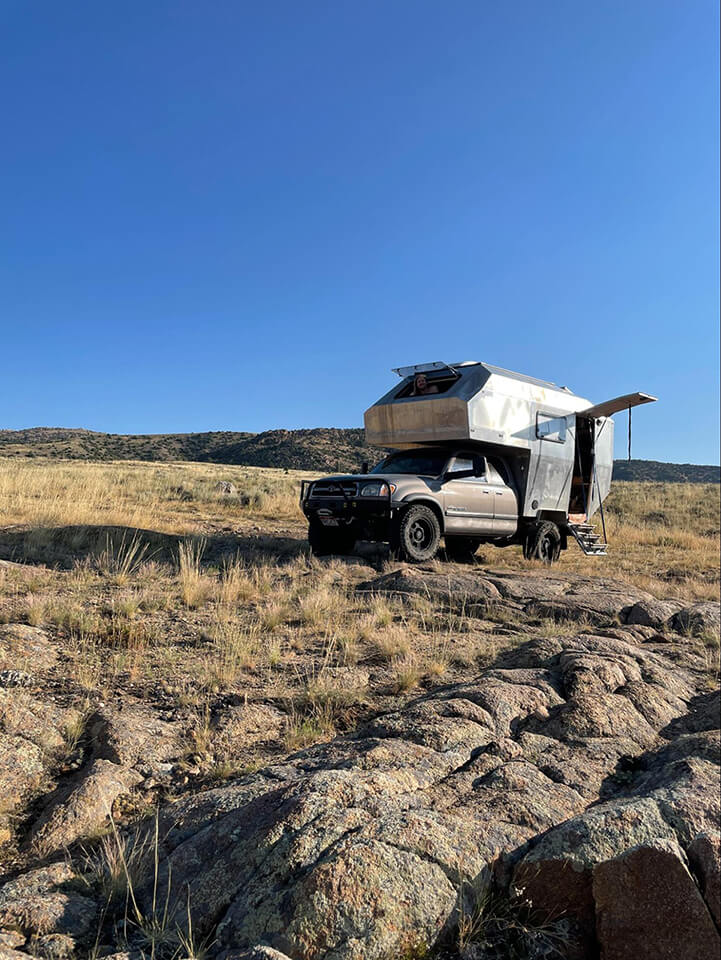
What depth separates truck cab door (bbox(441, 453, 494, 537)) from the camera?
11.3 metres

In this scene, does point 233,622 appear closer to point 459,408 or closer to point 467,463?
point 459,408

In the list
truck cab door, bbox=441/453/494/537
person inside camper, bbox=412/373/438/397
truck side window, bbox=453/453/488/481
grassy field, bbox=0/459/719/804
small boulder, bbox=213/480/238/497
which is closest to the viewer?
grassy field, bbox=0/459/719/804

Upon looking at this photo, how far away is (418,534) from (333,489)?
5.20 ft

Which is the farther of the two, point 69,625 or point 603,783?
point 69,625

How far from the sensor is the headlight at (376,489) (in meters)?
10.4

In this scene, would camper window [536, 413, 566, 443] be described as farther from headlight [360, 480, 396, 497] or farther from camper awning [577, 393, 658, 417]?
headlight [360, 480, 396, 497]

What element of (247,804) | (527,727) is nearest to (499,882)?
(247,804)

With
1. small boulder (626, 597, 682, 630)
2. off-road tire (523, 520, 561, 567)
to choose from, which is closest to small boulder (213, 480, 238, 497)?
off-road tire (523, 520, 561, 567)

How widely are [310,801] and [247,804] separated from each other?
34cm

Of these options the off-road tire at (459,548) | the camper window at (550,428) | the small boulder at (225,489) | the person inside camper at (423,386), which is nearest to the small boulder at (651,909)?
the person inside camper at (423,386)

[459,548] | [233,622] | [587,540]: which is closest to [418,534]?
[459,548]

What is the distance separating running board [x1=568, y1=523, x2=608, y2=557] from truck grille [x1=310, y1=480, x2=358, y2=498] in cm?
585

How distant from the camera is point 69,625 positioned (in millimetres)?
6066

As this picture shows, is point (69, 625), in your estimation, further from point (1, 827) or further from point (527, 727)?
point (527, 727)
